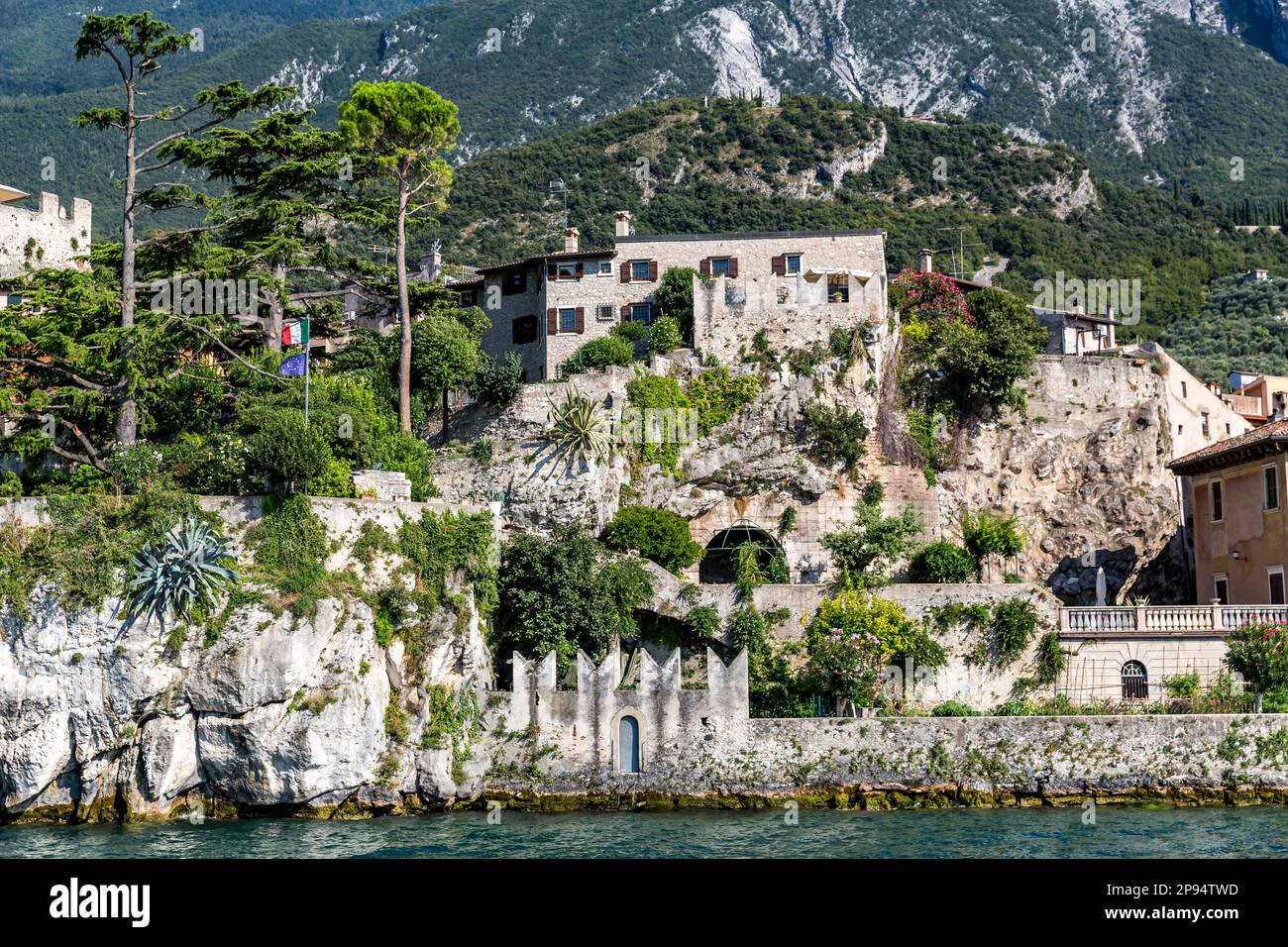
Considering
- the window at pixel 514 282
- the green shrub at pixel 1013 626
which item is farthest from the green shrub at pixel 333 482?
the green shrub at pixel 1013 626

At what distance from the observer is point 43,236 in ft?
233

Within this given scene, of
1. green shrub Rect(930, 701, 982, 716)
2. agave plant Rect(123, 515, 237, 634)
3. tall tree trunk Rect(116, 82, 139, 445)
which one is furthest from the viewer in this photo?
tall tree trunk Rect(116, 82, 139, 445)

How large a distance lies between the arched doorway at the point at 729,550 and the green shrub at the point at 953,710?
9.03m

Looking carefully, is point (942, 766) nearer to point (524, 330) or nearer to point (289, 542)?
point (289, 542)

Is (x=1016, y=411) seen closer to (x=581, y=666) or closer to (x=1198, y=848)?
(x=581, y=666)

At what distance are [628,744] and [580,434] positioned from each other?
38.2 feet

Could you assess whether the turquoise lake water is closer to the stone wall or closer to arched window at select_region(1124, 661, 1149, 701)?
the stone wall

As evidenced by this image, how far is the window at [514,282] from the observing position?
2307 inches

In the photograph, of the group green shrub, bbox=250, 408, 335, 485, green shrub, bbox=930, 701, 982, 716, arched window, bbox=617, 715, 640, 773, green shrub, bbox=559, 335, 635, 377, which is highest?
green shrub, bbox=559, 335, 635, 377

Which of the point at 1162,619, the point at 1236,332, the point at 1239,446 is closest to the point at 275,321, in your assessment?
the point at 1162,619

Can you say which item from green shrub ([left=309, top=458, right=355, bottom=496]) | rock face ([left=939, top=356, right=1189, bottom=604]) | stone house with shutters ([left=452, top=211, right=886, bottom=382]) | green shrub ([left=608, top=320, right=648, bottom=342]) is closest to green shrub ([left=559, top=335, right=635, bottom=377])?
green shrub ([left=608, top=320, right=648, bottom=342])

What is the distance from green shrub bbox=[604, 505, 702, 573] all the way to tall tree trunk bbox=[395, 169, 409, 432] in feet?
24.6

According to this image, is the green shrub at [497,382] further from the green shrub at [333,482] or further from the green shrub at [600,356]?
the green shrub at [333,482]

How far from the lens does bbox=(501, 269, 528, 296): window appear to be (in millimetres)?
58594
